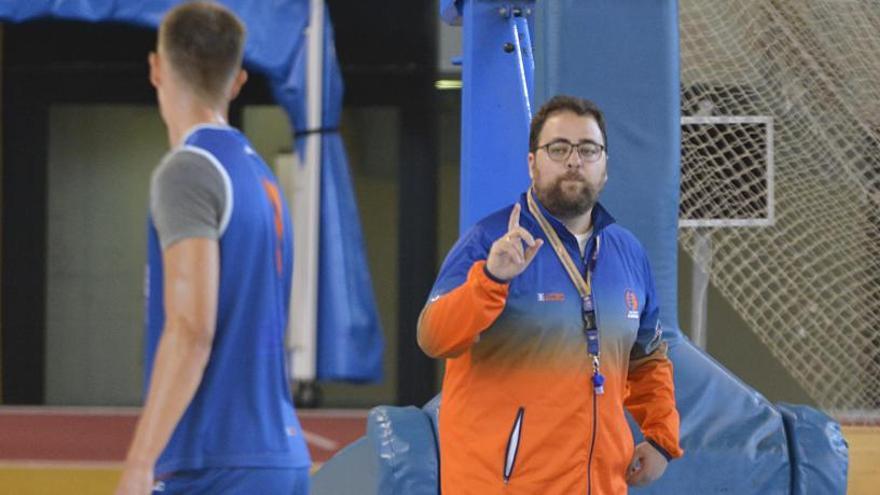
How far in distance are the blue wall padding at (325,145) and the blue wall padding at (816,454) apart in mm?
4749

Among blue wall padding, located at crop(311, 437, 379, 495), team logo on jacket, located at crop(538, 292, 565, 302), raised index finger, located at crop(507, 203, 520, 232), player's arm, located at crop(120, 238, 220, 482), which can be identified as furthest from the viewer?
blue wall padding, located at crop(311, 437, 379, 495)

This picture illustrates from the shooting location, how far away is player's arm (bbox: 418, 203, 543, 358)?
3035 millimetres

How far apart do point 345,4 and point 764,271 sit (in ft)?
17.4

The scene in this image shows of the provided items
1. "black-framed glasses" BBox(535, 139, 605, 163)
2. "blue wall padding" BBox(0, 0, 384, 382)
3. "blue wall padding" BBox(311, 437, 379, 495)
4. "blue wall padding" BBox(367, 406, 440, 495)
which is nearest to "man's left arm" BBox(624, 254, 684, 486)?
"black-framed glasses" BBox(535, 139, 605, 163)

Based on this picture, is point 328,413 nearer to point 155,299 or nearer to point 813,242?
point 813,242

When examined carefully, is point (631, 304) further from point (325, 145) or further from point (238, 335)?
point (325, 145)

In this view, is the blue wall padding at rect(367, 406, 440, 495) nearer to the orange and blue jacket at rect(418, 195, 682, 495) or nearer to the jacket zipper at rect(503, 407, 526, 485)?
the orange and blue jacket at rect(418, 195, 682, 495)

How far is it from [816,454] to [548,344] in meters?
1.79

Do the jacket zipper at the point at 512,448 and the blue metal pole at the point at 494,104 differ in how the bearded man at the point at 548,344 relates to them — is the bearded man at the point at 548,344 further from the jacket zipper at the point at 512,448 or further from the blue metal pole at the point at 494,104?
the blue metal pole at the point at 494,104

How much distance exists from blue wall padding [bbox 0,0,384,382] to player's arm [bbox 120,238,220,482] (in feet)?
22.0

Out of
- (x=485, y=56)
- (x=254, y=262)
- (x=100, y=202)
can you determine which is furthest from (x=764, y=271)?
(x=100, y=202)

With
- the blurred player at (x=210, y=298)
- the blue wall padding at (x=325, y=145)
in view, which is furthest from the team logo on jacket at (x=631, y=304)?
the blue wall padding at (x=325, y=145)

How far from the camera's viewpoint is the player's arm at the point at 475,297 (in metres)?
3.04

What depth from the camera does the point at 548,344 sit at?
128 inches
